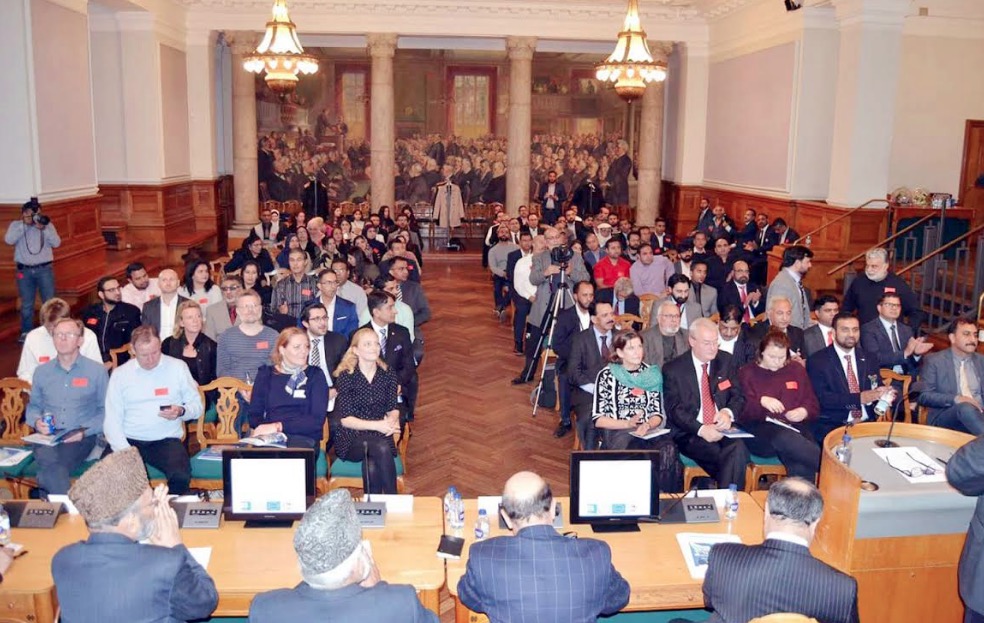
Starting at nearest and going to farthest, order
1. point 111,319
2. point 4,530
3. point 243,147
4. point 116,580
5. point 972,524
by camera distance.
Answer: point 116,580
point 972,524
point 4,530
point 111,319
point 243,147

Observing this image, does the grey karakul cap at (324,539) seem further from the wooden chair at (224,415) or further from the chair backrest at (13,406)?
the chair backrest at (13,406)

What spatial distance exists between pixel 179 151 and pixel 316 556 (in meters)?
15.3

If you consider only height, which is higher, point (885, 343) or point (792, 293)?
point (792, 293)

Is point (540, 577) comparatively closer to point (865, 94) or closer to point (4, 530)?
point (4, 530)

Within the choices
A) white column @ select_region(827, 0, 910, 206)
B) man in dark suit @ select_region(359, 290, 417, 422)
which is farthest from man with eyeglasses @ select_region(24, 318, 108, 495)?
white column @ select_region(827, 0, 910, 206)

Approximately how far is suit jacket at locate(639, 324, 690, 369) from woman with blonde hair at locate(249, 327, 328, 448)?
262 centimetres

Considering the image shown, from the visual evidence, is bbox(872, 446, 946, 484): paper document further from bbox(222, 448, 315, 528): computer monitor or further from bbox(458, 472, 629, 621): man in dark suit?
bbox(222, 448, 315, 528): computer monitor

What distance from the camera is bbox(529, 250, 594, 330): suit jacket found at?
29.4 feet

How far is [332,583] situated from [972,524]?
111 inches

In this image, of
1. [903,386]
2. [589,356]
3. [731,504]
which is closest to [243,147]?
[589,356]

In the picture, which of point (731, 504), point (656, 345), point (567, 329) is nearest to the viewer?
point (731, 504)

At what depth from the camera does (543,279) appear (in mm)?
9602

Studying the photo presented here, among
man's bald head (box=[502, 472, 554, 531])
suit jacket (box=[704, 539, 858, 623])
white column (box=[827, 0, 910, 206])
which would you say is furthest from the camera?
white column (box=[827, 0, 910, 206])

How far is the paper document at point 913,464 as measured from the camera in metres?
4.22
